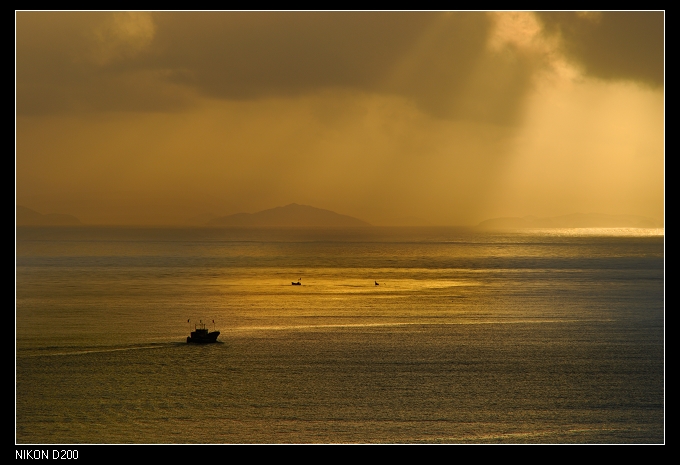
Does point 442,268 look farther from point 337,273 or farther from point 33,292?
point 33,292

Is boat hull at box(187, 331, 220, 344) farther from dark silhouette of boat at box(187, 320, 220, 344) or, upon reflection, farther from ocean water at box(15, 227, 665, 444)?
ocean water at box(15, 227, 665, 444)

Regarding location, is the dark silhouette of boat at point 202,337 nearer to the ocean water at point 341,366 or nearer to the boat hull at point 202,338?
the boat hull at point 202,338

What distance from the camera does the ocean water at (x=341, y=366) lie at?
108ft

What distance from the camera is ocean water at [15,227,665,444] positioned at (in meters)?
32.9

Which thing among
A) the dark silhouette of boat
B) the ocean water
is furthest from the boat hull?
the ocean water

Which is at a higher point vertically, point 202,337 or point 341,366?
point 202,337

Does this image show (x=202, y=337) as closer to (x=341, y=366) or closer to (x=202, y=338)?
(x=202, y=338)

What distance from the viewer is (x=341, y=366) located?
43.3 m

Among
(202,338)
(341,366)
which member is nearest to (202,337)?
(202,338)

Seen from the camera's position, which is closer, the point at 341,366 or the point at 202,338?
the point at 341,366

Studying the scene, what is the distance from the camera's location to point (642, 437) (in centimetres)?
3189

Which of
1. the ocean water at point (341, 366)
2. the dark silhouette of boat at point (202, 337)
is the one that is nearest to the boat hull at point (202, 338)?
the dark silhouette of boat at point (202, 337)

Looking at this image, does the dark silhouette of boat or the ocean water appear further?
the dark silhouette of boat

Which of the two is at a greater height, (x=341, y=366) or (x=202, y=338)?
(x=202, y=338)
